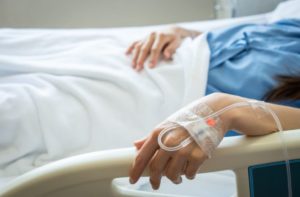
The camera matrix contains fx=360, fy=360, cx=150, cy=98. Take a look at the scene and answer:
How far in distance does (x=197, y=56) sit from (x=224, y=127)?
1.47ft

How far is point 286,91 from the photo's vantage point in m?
0.78

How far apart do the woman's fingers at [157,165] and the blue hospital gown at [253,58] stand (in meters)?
0.42

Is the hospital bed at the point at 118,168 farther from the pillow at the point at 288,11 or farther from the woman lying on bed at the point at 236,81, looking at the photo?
the pillow at the point at 288,11

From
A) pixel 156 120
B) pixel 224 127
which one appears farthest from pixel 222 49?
pixel 224 127

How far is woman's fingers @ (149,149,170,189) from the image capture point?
1.50ft

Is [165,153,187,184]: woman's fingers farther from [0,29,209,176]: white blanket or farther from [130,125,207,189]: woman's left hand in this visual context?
[0,29,209,176]: white blanket

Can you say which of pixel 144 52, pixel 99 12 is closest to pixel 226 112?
pixel 144 52

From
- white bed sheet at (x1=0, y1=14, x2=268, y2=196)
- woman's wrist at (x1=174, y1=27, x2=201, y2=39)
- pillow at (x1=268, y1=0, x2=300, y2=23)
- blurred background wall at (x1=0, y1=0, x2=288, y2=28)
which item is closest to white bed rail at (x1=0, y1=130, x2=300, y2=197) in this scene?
white bed sheet at (x1=0, y1=14, x2=268, y2=196)

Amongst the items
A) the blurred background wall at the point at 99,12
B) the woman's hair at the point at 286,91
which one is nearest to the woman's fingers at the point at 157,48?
the woman's hair at the point at 286,91

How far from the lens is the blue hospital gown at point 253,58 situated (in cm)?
84

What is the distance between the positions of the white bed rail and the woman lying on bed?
0.06 feet

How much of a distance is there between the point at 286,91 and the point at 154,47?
38 centimetres

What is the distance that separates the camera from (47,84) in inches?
33.6

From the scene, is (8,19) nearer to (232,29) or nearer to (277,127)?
(232,29)
